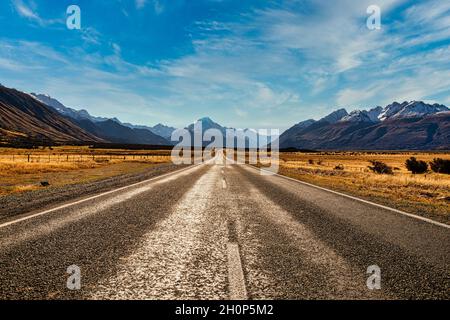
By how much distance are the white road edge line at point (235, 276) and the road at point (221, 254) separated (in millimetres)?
15

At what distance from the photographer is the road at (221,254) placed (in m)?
3.84

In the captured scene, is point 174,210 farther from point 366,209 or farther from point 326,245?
point 366,209

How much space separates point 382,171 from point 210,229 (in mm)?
33571

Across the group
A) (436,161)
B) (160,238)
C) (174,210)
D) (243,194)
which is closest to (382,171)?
(436,161)

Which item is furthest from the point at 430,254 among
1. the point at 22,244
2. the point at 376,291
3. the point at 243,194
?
the point at 243,194

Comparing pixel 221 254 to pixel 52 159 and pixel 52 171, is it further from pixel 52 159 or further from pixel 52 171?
pixel 52 159

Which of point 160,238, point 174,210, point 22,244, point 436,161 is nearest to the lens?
point 22,244

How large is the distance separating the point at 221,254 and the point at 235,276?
3.26 feet

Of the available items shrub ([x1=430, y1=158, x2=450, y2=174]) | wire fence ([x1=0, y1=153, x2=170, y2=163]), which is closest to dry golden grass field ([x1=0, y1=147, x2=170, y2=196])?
wire fence ([x1=0, y1=153, x2=170, y2=163])

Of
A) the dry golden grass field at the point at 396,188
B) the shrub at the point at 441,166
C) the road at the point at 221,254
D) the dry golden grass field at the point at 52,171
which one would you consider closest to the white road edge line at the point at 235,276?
the road at the point at 221,254

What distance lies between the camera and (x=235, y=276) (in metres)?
4.22

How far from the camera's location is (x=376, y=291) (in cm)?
384
